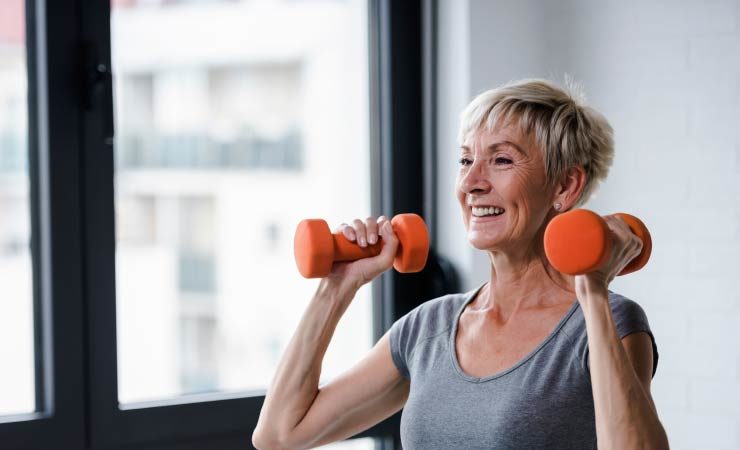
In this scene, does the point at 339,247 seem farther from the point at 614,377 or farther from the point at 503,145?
the point at 614,377

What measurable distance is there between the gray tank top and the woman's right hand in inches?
7.2

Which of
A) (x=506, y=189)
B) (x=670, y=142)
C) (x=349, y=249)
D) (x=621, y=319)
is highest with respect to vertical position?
(x=670, y=142)

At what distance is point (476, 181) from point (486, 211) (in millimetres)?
56

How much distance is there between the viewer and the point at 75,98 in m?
1.92

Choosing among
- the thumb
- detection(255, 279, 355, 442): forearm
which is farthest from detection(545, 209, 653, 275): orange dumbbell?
detection(255, 279, 355, 442): forearm

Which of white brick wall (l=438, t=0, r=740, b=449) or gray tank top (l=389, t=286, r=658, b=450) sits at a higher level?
white brick wall (l=438, t=0, r=740, b=449)

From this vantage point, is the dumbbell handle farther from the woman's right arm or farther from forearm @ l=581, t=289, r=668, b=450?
forearm @ l=581, t=289, r=668, b=450

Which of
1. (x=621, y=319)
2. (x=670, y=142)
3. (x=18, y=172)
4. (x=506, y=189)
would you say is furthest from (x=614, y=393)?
(x=18, y=172)

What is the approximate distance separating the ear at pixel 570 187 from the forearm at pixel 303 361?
0.42 metres

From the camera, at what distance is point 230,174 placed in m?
4.18

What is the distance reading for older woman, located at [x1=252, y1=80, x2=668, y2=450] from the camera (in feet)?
4.22

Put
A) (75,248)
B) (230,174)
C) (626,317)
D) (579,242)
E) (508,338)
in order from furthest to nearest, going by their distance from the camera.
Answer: (230,174), (75,248), (508,338), (626,317), (579,242)

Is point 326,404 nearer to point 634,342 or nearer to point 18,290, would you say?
point 634,342

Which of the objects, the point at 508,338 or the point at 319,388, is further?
the point at 319,388
